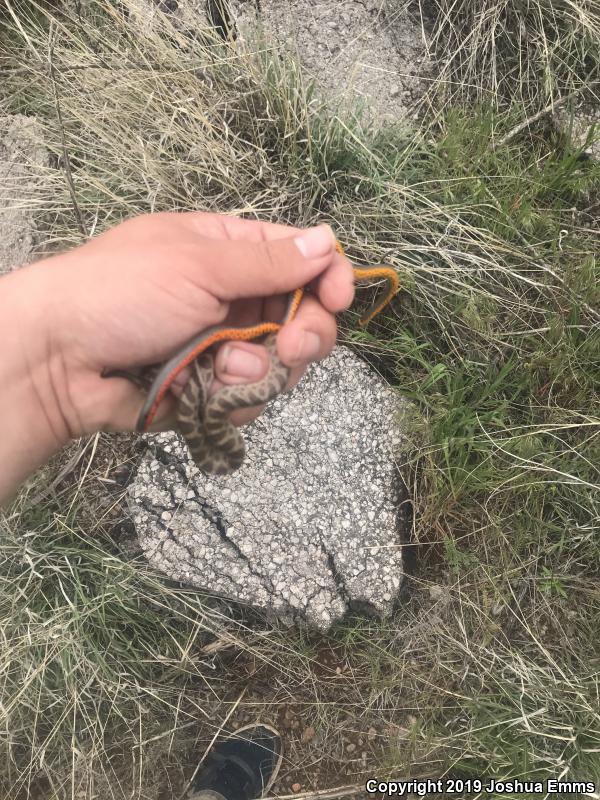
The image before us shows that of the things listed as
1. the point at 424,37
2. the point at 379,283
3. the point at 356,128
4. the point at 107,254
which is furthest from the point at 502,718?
the point at 424,37

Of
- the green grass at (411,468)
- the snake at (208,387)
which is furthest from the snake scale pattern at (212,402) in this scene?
the green grass at (411,468)

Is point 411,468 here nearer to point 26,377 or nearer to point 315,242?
point 315,242

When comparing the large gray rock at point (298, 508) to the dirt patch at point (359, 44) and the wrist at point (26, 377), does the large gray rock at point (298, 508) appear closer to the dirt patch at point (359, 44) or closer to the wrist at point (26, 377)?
the wrist at point (26, 377)

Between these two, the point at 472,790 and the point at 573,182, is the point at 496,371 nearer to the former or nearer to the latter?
the point at 573,182

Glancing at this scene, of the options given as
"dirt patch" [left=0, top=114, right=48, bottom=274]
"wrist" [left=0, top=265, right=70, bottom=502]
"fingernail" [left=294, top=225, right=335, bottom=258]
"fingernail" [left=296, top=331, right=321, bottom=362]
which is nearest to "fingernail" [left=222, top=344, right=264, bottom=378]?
"fingernail" [left=296, top=331, right=321, bottom=362]

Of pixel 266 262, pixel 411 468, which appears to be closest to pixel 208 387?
pixel 266 262
